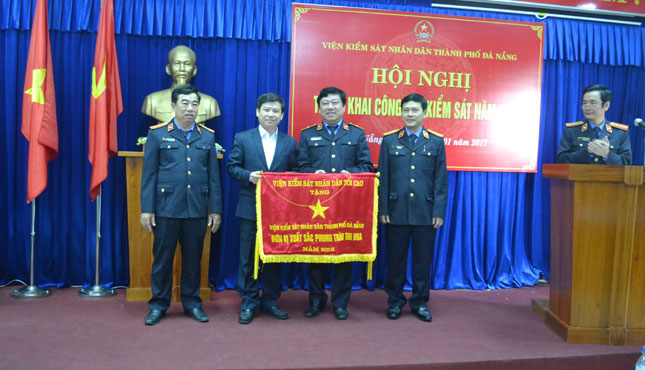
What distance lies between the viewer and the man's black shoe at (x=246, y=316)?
3.10 metres

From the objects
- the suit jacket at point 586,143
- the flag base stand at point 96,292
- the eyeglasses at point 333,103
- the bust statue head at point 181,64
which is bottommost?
the flag base stand at point 96,292

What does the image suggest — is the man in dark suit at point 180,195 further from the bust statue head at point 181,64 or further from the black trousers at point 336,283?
the black trousers at point 336,283

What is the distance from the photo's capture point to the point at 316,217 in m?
3.16

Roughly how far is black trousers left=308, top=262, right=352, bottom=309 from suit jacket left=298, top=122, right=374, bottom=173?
0.66 meters

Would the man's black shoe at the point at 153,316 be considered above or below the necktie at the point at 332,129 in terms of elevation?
below

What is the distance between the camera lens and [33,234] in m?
3.64

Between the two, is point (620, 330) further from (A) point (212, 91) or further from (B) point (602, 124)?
(A) point (212, 91)

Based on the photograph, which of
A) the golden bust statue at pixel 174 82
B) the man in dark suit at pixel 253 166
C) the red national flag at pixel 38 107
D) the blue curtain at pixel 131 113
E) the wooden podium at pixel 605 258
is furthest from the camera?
the blue curtain at pixel 131 113

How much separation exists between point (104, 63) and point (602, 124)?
357 centimetres

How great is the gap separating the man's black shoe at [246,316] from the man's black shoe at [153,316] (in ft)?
1.64

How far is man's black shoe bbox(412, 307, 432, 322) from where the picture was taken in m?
3.28

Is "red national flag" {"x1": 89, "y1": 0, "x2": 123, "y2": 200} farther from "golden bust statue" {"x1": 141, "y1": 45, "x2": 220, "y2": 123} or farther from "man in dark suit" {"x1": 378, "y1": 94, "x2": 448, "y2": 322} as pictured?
"man in dark suit" {"x1": 378, "y1": 94, "x2": 448, "y2": 322}

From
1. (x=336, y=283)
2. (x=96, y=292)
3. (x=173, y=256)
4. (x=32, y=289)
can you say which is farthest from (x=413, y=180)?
(x=32, y=289)

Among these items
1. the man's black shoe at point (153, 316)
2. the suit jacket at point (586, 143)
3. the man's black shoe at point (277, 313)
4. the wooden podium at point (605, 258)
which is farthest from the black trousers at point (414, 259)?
the man's black shoe at point (153, 316)
